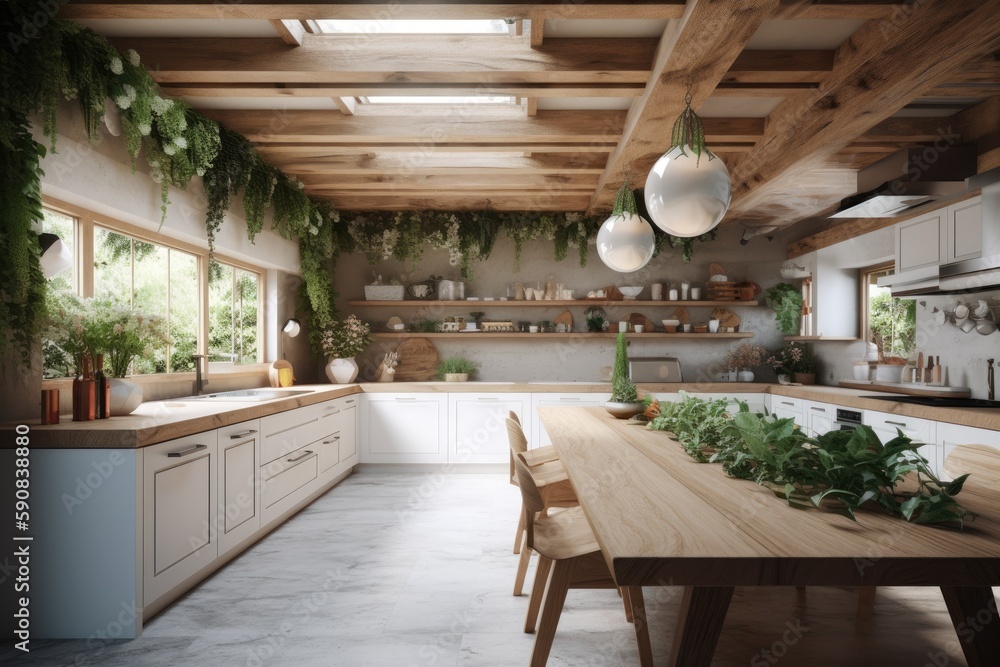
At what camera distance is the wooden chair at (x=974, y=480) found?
167 cm

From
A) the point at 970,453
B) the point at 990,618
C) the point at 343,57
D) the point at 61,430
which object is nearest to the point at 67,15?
the point at 343,57

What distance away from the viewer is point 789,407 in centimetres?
525

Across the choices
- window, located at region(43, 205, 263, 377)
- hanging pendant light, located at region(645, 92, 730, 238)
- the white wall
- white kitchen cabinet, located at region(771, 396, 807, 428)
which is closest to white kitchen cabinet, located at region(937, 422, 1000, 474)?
white kitchen cabinet, located at region(771, 396, 807, 428)

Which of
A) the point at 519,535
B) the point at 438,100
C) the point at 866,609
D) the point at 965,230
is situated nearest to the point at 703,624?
the point at 866,609

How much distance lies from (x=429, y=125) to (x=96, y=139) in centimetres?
170

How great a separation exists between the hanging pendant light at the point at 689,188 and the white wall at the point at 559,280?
4.17 metres

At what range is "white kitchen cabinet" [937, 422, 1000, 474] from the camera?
10.00 feet

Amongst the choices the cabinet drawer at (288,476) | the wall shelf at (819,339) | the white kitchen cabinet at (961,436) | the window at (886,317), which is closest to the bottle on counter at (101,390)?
the cabinet drawer at (288,476)

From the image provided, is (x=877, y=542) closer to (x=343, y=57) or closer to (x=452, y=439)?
(x=343, y=57)

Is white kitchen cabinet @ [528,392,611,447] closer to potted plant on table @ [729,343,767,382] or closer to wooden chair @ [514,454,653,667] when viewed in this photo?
potted plant on table @ [729,343,767,382]

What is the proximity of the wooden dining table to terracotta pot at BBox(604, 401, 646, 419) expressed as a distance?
1.56 meters

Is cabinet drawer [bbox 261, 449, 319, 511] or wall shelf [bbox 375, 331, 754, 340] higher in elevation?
wall shelf [bbox 375, 331, 754, 340]

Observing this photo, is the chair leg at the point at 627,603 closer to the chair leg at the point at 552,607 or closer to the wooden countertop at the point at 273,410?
the chair leg at the point at 552,607

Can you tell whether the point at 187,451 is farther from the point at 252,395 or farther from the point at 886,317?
the point at 886,317
